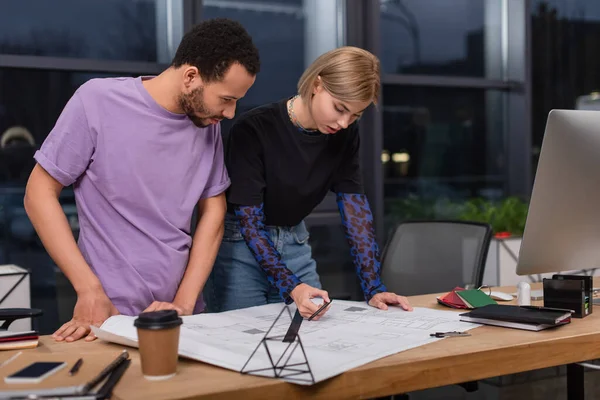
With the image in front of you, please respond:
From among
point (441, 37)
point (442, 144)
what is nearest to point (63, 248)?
point (442, 144)

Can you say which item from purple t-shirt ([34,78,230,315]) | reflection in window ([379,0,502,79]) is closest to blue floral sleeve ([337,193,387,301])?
purple t-shirt ([34,78,230,315])

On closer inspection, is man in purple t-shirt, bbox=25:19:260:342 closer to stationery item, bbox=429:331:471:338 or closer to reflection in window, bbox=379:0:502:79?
stationery item, bbox=429:331:471:338

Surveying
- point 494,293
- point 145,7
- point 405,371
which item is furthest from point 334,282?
point 405,371

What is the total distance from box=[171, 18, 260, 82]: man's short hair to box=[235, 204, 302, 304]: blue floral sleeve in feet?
1.25

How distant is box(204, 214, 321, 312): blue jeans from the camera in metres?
2.01

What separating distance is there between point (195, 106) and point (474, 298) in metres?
0.87

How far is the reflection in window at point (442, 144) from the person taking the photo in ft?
14.7

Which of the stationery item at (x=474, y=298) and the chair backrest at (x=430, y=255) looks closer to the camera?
the stationery item at (x=474, y=298)

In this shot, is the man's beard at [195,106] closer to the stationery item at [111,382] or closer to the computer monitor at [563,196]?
the stationery item at [111,382]

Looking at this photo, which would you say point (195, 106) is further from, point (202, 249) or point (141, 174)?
point (202, 249)

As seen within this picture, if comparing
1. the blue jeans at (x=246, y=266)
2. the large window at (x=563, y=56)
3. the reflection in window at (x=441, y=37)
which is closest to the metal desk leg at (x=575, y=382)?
the blue jeans at (x=246, y=266)

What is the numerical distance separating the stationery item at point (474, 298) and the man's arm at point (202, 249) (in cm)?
66

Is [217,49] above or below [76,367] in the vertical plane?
above

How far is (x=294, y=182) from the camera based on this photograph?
1.98m
